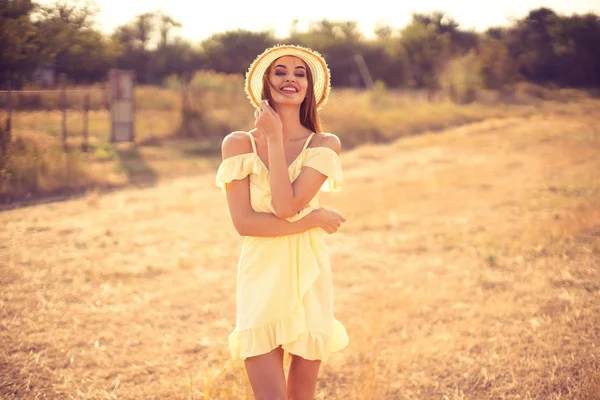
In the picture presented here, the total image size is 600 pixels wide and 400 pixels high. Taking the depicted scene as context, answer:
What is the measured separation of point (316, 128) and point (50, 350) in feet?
8.26

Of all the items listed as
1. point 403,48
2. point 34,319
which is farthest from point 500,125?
point 403,48

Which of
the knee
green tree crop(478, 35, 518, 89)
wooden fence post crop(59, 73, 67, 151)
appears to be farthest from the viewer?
green tree crop(478, 35, 518, 89)

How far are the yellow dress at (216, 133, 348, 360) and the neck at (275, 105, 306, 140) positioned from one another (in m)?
0.11

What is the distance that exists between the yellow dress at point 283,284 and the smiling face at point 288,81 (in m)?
0.22

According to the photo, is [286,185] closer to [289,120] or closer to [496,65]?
[289,120]

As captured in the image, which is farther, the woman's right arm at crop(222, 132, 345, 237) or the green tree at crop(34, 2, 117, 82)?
the green tree at crop(34, 2, 117, 82)

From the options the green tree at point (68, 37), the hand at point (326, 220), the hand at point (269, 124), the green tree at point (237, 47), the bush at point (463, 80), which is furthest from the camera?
the green tree at point (237, 47)

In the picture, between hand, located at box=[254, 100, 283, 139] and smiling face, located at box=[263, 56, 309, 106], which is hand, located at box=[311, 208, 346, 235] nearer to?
hand, located at box=[254, 100, 283, 139]

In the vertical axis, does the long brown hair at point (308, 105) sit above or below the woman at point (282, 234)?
above

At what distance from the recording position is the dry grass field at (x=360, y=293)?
11.8 feet

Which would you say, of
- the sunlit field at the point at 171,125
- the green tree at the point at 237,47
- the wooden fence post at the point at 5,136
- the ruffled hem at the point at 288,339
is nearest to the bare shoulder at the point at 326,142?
the ruffled hem at the point at 288,339

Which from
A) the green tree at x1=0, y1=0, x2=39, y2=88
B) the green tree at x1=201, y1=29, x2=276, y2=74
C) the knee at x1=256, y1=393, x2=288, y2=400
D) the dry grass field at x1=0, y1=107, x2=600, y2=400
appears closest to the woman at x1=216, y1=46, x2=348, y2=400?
the knee at x1=256, y1=393, x2=288, y2=400

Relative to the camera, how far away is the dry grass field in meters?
3.59

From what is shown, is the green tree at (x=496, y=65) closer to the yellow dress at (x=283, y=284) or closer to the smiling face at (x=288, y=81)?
the smiling face at (x=288, y=81)
